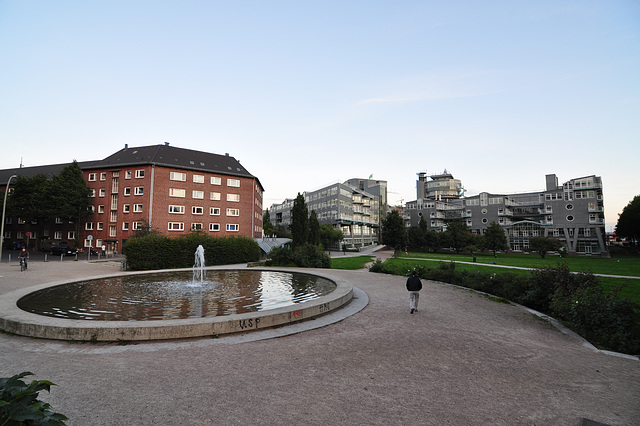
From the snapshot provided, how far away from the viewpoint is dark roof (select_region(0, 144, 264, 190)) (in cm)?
5066

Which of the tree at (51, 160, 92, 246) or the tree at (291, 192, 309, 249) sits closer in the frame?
the tree at (291, 192, 309, 249)

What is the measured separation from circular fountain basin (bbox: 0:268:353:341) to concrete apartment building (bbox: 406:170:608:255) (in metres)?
79.2

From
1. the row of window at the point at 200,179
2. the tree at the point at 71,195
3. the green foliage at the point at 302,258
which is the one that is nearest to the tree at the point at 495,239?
the green foliage at the point at 302,258

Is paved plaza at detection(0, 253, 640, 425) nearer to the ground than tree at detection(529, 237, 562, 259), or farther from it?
nearer to the ground

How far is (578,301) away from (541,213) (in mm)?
88199

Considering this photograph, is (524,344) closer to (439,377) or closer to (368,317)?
(439,377)

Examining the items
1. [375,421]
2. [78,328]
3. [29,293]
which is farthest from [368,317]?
[29,293]

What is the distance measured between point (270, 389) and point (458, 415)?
Result: 324 centimetres

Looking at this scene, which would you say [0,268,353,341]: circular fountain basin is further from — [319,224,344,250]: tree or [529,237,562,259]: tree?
[529,237,562,259]: tree

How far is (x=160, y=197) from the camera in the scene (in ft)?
161

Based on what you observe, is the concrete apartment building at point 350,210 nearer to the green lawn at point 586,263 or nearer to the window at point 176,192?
the green lawn at point 586,263

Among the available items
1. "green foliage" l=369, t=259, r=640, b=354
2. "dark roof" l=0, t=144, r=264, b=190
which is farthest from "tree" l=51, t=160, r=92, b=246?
"green foliage" l=369, t=259, r=640, b=354

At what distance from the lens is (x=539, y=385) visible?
6.04m

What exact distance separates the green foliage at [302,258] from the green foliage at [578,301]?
13.8 metres
